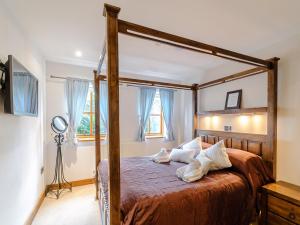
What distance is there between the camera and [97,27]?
82.6 inches

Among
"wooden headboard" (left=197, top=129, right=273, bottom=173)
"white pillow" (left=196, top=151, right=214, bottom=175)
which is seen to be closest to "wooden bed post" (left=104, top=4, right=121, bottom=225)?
"white pillow" (left=196, top=151, right=214, bottom=175)

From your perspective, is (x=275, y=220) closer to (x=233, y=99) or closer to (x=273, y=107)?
(x=273, y=107)

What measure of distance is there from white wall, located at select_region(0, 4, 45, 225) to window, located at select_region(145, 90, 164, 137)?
2.58 m

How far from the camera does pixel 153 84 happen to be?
11.1ft

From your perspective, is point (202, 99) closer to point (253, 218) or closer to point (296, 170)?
point (296, 170)

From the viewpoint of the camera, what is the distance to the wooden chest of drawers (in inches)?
69.5

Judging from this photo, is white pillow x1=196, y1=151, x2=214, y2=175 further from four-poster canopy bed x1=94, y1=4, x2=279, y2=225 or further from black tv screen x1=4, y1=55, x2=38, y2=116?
black tv screen x1=4, y1=55, x2=38, y2=116

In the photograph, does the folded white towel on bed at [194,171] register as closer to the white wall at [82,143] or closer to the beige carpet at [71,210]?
the beige carpet at [71,210]

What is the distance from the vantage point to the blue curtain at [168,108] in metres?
4.55

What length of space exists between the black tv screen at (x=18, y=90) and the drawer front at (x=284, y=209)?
2.99 meters

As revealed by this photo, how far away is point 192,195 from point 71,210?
2054 mm

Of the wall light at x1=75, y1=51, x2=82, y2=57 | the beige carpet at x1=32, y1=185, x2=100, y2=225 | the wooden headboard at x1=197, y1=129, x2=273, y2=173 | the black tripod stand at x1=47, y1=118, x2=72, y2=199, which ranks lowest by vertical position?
the beige carpet at x1=32, y1=185, x2=100, y2=225

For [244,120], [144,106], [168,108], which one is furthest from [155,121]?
[244,120]

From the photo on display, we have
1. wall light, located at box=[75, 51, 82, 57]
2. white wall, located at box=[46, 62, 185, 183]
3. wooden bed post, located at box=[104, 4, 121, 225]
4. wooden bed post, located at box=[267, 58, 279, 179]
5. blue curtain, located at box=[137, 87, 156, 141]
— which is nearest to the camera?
wooden bed post, located at box=[104, 4, 121, 225]
